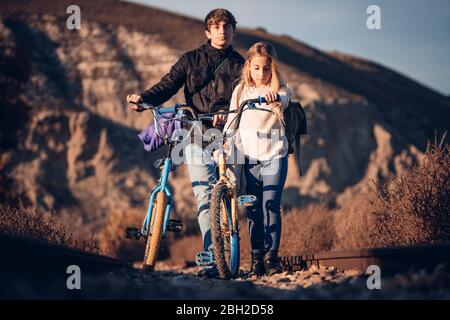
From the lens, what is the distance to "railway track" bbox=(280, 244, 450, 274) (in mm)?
6066

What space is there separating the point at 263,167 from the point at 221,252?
3.63 feet

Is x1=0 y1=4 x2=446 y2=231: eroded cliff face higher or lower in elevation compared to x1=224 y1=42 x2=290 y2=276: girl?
higher

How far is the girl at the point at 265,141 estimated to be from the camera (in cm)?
737

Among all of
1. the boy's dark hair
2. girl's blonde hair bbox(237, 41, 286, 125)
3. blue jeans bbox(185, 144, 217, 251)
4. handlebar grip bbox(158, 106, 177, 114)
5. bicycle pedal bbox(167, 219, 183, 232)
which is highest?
the boy's dark hair

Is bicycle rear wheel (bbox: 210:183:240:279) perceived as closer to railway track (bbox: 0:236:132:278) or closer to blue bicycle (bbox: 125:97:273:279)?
blue bicycle (bbox: 125:97:273:279)

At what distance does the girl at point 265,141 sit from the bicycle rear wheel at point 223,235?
0.49 metres

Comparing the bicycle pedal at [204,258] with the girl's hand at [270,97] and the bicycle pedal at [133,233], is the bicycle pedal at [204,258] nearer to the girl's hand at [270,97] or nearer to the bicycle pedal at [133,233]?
the bicycle pedal at [133,233]

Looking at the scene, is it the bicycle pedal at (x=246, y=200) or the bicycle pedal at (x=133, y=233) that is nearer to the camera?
the bicycle pedal at (x=246, y=200)

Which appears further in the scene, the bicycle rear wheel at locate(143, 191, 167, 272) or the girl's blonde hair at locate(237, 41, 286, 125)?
the girl's blonde hair at locate(237, 41, 286, 125)

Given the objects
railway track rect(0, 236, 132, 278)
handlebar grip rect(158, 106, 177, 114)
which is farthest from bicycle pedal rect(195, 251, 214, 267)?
handlebar grip rect(158, 106, 177, 114)

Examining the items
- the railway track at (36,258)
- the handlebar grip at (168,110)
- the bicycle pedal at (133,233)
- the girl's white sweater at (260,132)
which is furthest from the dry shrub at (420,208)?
the railway track at (36,258)

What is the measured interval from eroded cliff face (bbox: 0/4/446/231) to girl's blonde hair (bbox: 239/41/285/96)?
64.6ft

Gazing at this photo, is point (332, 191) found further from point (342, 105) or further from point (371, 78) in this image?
point (371, 78)

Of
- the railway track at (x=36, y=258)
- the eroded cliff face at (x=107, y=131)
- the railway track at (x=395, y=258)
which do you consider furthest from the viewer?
the eroded cliff face at (x=107, y=131)
